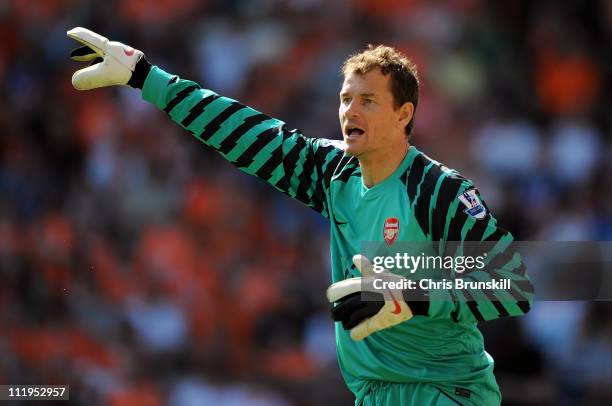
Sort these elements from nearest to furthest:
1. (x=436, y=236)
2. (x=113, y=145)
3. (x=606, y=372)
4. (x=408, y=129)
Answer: (x=436, y=236) < (x=408, y=129) < (x=606, y=372) < (x=113, y=145)

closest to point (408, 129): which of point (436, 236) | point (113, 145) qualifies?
point (436, 236)

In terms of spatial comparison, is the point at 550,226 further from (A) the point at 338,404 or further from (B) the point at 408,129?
(B) the point at 408,129

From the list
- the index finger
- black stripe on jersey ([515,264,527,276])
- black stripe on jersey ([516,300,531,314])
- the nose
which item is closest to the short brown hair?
the nose

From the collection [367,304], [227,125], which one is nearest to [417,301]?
[367,304]

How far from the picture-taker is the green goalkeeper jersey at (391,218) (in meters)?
3.93

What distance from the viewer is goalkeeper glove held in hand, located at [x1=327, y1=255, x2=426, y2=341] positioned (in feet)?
12.2

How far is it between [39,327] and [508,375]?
3.99 meters

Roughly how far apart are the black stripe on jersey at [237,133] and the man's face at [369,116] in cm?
43

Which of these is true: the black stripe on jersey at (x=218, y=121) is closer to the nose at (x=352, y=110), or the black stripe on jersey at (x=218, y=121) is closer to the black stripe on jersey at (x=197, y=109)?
the black stripe on jersey at (x=197, y=109)

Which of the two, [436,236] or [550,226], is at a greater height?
[550,226]

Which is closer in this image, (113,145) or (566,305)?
(566,305)

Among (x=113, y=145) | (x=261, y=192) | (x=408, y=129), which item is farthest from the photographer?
(x=113, y=145)

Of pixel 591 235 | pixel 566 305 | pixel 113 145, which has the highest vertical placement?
pixel 113 145

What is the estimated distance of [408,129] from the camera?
4379 mm
